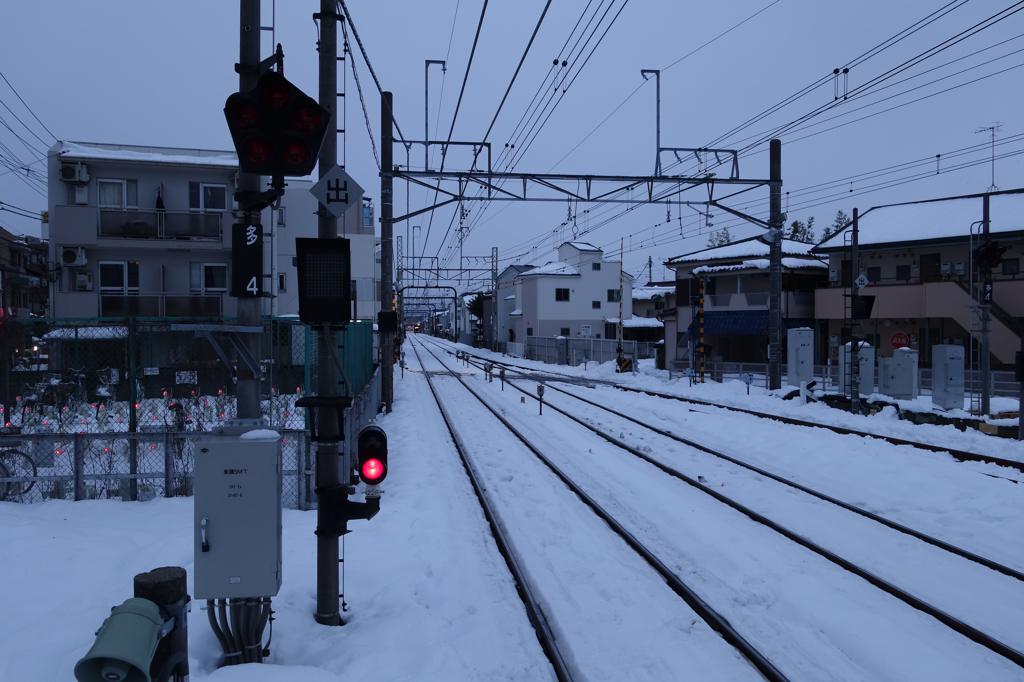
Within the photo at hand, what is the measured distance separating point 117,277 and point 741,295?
28.9 m

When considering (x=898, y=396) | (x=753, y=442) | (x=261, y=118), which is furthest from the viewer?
(x=898, y=396)

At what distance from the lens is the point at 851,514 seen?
8391 mm

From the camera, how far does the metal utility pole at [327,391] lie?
473 centimetres

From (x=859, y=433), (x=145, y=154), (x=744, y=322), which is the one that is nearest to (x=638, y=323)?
(x=744, y=322)

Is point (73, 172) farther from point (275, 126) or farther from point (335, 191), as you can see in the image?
point (275, 126)

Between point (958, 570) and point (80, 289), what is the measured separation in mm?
25533

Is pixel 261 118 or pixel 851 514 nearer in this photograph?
pixel 261 118

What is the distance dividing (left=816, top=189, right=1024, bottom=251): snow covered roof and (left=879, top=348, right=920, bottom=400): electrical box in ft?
44.9

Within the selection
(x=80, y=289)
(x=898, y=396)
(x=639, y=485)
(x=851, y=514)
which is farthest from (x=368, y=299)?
(x=851, y=514)

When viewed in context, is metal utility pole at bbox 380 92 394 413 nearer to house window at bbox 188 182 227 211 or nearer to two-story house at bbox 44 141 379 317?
two-story house at bbox 44 141 379 317

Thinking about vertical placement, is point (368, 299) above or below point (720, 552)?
above

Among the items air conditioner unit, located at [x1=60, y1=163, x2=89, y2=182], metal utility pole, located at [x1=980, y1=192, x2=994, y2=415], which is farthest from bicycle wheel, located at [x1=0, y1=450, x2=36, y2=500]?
metal utility pole, located at [x1=980, y1=192, x2=994, y2=415]

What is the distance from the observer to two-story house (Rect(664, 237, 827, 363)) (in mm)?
34344

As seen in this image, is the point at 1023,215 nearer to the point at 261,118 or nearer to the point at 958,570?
the point at 958,570
